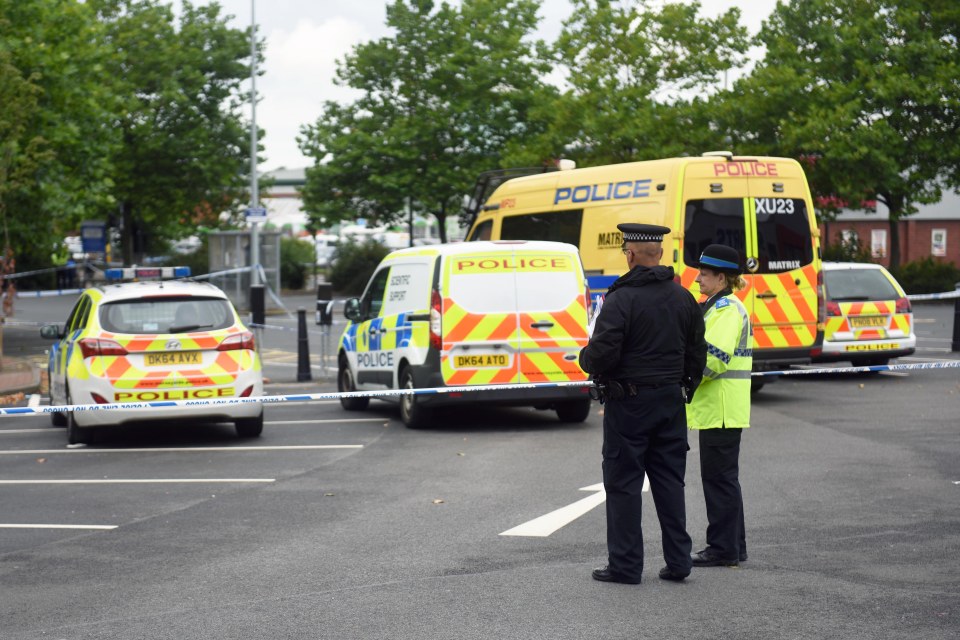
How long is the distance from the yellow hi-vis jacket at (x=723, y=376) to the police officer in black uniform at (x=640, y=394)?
319mm

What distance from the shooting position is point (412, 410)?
45.9 ft

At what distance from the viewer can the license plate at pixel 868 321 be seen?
60.5ft

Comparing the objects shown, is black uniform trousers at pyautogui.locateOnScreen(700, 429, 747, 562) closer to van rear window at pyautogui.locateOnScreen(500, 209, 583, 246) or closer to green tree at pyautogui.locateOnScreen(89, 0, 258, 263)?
van rear window at pyautogui.locateOnScreen(500, 209, 583, 246)

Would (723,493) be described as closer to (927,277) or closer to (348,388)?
(348,388)

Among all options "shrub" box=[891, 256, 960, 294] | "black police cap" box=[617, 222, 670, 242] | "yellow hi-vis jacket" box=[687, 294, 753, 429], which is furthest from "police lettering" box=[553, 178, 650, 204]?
"shrub" box=[891, 256, 960, 294]

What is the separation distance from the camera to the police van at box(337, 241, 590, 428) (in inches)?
536

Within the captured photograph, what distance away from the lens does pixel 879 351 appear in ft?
61.0

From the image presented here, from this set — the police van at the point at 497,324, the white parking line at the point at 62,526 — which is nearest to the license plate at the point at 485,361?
the police van at the point at 497,324

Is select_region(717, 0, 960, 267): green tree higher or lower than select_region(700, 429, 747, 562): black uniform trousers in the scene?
higher

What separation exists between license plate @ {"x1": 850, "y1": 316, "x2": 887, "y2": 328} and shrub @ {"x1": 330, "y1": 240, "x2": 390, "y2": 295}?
3426 cm

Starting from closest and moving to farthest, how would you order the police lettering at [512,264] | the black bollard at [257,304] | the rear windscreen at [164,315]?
the rear windscreen at [164,315], the police lettering at [512,264], the black bollard at [257,304]

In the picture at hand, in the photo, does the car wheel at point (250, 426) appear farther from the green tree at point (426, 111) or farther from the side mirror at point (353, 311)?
the green tree at point (426, 111)

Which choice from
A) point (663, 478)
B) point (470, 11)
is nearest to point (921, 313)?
point (470, 11)

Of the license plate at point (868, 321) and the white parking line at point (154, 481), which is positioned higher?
the license plate at point (868, 321)
